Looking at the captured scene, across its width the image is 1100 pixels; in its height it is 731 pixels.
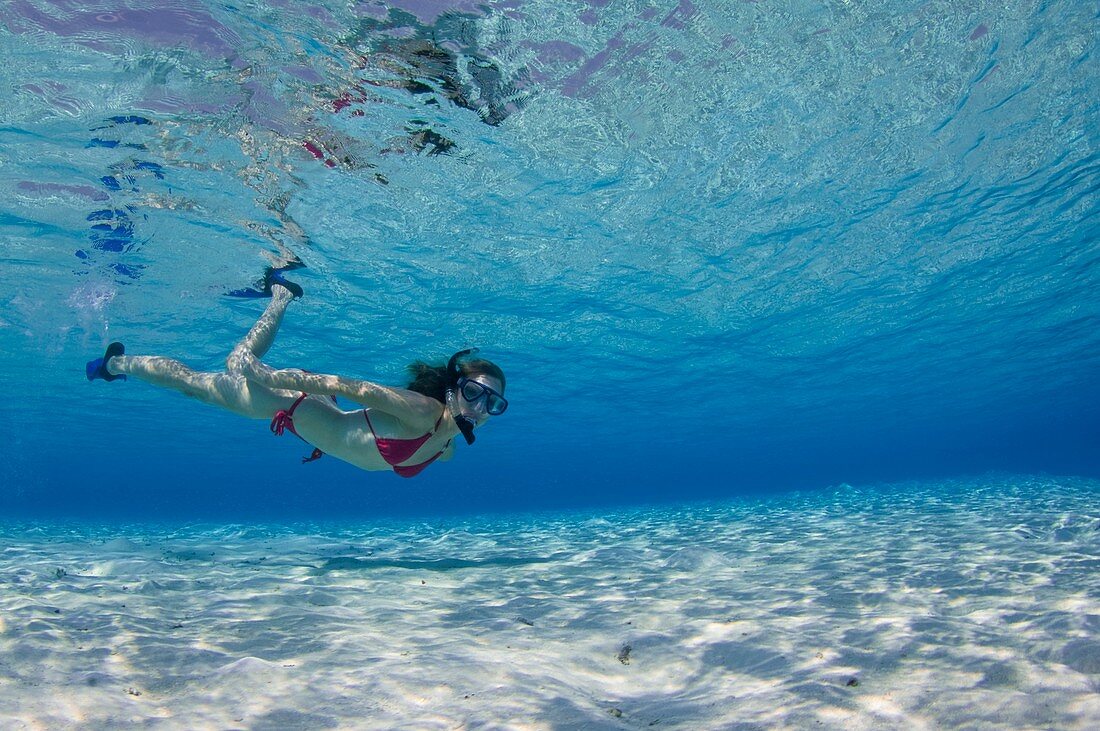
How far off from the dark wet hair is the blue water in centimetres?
542

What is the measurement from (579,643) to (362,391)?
2.80m

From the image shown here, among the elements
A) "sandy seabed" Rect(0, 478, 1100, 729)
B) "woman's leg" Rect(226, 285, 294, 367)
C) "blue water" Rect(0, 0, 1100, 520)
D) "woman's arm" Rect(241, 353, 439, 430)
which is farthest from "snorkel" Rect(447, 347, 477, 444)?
"blue water" Rect(0, 0, 1100, 520)

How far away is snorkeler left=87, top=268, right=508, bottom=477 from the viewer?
17.1 ft

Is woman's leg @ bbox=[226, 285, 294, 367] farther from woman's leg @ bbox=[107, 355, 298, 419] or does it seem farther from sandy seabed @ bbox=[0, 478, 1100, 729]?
sandy seabed @ bbox=[0, 478, 1100, 729]

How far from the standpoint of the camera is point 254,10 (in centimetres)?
775

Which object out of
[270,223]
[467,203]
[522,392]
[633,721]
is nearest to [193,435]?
[522,392]

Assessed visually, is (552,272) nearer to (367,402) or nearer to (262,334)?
(262,334)

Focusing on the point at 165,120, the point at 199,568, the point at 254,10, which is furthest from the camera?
the point at 165,120

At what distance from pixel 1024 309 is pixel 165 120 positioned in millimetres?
31923

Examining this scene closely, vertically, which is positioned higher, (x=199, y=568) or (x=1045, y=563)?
(x=1045, y=563)

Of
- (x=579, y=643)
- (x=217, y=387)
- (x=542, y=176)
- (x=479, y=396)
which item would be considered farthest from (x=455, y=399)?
(x=542, y=176)

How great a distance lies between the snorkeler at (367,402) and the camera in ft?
Answer: 17.1

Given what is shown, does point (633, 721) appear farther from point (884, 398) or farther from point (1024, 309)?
point (884, 398)

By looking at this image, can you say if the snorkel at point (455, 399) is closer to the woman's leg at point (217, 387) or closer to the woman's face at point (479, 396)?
the woman's face at point (479, 396)
